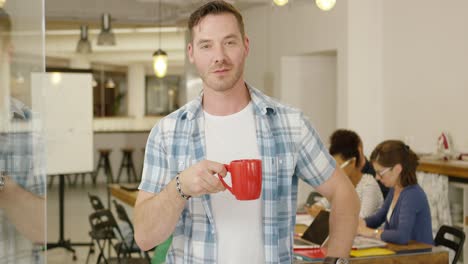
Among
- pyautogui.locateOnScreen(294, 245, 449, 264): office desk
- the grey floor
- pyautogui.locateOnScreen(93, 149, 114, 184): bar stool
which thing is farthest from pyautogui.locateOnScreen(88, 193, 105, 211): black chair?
pyautogui.locateOnScreen(93, 149, 114, 184): bar stool

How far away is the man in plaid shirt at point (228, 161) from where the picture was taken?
5.78ft

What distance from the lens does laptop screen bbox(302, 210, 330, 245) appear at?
3480mm

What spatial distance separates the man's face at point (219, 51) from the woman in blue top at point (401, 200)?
7.28ft

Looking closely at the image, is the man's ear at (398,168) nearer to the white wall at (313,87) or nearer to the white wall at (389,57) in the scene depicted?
the white wall at (389,57)

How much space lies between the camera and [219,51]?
5.74 ft

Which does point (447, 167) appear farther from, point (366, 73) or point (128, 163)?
point (128, 163)

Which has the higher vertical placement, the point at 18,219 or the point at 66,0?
the point at 66,0

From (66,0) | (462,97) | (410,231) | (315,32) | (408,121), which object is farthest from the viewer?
(66,0)

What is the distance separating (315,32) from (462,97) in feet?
8.01

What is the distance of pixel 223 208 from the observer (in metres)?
1.80

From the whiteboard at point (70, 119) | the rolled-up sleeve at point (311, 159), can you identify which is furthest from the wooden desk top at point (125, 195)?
the rolled-up sleeve at point (311, 159)

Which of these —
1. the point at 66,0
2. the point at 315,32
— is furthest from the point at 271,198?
the point at 66,0

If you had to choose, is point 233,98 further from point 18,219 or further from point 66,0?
point 66,0

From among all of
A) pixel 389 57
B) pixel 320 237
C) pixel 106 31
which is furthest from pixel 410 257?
pixel 106 31
